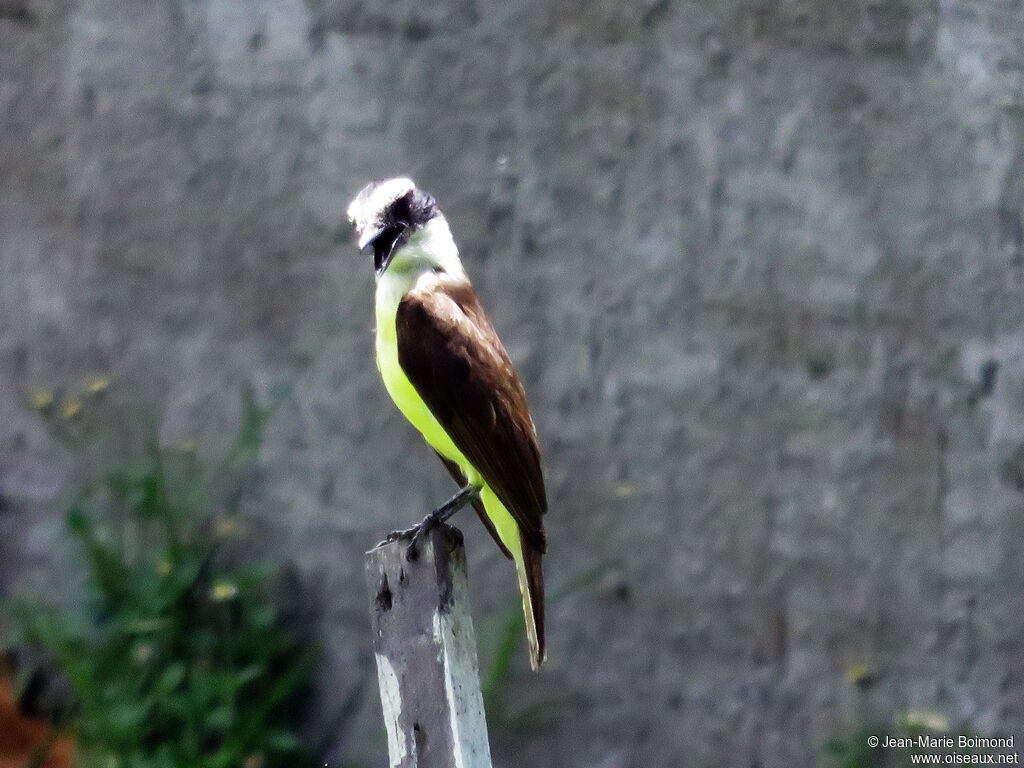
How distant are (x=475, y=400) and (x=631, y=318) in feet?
4.93

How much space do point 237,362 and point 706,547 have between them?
149cm

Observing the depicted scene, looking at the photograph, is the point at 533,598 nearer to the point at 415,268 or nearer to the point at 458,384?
the point at 458,384

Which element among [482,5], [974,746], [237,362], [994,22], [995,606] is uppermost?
[482,5]

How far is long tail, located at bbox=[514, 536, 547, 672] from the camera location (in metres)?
2.33

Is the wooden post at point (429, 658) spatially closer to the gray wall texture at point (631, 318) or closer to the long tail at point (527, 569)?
the long tail at point (527, 569)

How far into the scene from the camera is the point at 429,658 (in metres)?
1.98

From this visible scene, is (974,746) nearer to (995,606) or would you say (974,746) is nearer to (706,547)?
(995,606)

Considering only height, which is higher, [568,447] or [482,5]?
[482,5]

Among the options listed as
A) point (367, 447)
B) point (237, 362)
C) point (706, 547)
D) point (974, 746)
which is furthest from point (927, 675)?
point (237, 362)

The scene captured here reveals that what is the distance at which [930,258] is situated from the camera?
12.7ft

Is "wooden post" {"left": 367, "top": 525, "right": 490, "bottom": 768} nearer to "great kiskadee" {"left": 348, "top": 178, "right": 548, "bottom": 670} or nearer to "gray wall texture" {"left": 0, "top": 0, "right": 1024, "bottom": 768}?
"great kiskadee" {"left": 348, "top": 178, "right": 548, "bottom": 670}

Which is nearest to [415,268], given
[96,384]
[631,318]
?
[631,318]

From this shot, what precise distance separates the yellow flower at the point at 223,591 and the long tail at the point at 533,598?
1.37 metres

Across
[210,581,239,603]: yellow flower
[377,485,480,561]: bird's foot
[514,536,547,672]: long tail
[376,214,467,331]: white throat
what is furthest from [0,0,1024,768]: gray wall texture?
[514,536,547,672]: long tail
